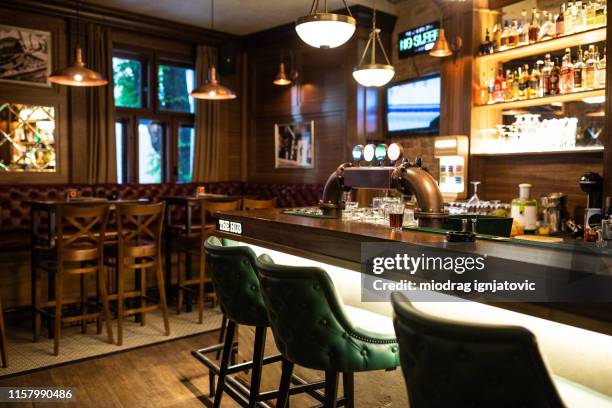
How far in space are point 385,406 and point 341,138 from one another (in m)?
4.30

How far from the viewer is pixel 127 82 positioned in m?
6.58

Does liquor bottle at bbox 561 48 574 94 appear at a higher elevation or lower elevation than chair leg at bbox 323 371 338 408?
higher

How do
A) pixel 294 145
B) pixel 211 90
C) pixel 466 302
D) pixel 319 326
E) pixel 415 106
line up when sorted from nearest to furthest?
pixel 319 326 → pixel 466 302 → pixel 211 90 → pixel 415 106 → pixel 294 145

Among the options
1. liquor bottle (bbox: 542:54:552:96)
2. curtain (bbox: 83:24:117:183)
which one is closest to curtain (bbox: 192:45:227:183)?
curtain (bbox: 83:24:117:183)

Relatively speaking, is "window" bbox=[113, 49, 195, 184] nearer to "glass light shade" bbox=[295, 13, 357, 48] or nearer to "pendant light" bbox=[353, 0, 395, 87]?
"pendant light" bbox=[353, 0, 395, 87]

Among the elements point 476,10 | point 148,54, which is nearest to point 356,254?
point 476,10

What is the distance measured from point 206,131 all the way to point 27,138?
2181 mm

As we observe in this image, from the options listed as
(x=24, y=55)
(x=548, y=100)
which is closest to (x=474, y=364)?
(x=548, y=100)

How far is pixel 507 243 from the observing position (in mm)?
1957

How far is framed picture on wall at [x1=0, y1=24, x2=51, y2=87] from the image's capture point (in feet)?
18.0

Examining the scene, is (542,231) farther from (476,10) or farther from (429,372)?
(429,372)

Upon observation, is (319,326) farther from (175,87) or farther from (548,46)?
(175,87)

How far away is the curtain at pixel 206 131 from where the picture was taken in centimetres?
690

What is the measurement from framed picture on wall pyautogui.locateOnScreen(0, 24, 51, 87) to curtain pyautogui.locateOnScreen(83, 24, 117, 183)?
0.43 meters
